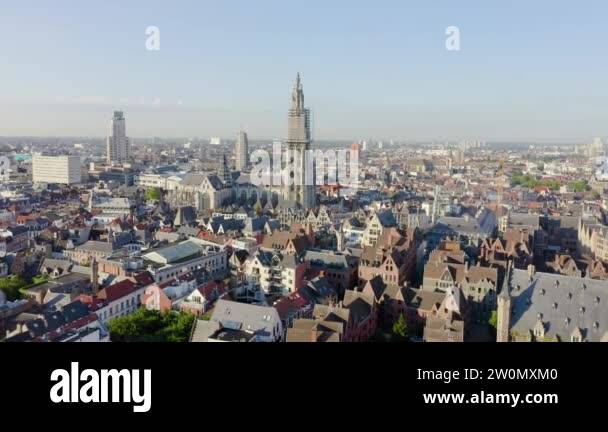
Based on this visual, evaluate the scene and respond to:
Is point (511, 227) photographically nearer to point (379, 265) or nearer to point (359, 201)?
point (379, 265)

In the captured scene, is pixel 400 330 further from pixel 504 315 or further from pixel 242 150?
pixel 242 150

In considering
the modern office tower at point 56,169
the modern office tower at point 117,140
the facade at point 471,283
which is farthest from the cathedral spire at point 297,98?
the modern office tower at point 117,140

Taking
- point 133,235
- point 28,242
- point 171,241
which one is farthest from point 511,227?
point 28,242

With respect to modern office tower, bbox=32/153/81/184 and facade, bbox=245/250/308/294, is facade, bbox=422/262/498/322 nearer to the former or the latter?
facade, bbox=245/250/308/294

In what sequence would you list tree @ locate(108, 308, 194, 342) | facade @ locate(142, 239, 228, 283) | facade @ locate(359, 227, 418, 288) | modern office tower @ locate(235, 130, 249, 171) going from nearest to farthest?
tree @ locate(108, 308, 194, 342) < facade @ locate(359, 227, 418, 288) < facade @ locate(142, 239, 228, 283) < modern office tower @ locate(235, 130, 249, 171)

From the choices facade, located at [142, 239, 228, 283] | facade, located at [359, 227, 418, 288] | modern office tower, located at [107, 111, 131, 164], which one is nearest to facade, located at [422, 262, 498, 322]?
facade, located at [359, 227, 418, 288]

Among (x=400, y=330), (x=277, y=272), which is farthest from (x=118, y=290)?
(x=400, y=330)
